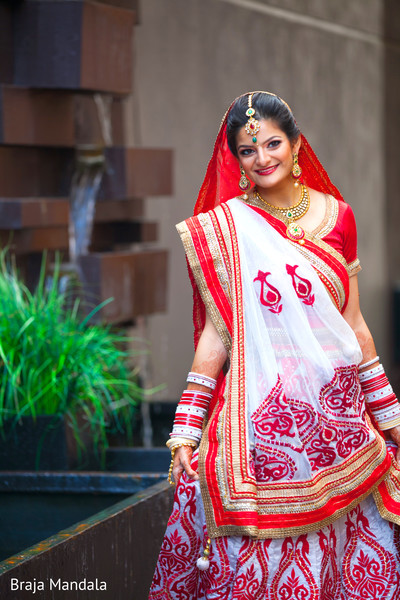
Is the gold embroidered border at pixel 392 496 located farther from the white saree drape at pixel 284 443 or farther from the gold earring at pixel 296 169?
the gold earring at pixel 296 169

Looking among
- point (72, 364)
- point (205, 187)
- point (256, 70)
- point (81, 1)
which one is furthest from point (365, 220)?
point (205, 187)

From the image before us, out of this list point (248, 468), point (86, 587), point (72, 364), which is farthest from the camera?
point (72, 364)

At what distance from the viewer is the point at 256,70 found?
23.1 feet

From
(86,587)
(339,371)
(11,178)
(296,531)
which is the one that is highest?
(11,178)

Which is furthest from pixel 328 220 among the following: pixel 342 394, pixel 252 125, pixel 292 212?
pixel 342 394

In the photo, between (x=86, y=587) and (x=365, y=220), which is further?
(x=365, y=220)

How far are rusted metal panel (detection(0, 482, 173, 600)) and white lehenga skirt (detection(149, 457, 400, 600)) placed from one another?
0.91ft

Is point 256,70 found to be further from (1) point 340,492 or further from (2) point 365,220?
(1) point 340,492

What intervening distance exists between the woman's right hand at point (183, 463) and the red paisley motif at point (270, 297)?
0.37 meters

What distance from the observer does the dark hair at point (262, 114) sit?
2.25 metres

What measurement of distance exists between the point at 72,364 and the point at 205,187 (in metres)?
1.50

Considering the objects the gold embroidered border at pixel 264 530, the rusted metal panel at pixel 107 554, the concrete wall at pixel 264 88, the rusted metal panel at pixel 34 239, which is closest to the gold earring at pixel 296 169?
the gold embroidered border at pixel 264 530

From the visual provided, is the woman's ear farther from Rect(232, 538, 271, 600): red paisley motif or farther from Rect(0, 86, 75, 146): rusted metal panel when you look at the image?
Rect(0, 86, 75, 146): rusted metal panel

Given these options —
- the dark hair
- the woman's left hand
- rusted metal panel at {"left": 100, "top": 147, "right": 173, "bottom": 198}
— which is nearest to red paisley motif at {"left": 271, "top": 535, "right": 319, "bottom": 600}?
the woman's left hand
